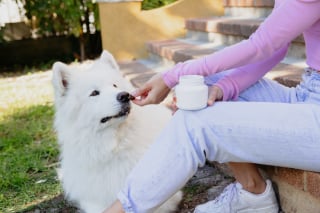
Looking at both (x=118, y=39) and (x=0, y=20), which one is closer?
(x=118, y=39)

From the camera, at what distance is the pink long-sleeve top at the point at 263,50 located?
55.9 inches

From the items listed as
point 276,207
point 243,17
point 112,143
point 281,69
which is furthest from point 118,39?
point 276,207

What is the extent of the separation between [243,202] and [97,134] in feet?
2.59

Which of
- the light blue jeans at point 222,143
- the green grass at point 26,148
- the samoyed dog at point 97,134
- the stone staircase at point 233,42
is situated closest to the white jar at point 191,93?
the light blue jeans at point 222,143

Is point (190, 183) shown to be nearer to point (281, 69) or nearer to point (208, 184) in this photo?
point (208, 184)

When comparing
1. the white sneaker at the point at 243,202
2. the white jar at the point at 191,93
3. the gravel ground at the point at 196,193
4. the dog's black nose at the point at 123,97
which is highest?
the white jar at the point at 191,93

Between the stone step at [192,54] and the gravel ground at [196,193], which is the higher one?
the stone step at [192,54]

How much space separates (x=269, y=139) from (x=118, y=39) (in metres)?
3.89

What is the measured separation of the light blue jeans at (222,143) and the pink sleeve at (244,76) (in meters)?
0.21

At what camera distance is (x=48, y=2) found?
21.5 ft

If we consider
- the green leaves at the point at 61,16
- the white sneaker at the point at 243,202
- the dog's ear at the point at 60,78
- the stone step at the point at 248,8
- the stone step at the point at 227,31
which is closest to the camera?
the white sneaker at the point at 243,202

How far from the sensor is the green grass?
2629 mm

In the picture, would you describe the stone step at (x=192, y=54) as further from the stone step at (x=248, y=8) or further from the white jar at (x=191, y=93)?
the white jar at (x=191, y=93)

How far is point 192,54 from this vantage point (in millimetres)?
3621
